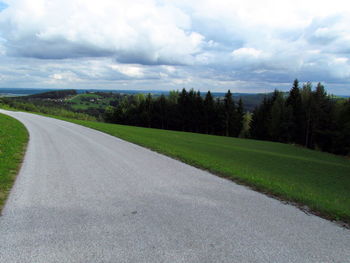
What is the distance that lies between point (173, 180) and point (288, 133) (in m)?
53.1

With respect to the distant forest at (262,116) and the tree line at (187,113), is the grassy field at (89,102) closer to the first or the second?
the distant forest at (262,116)

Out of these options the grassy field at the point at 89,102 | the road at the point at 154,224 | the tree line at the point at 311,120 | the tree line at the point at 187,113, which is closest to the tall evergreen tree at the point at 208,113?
the tree line at the point at 187,113

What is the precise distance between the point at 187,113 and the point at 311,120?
3223cm

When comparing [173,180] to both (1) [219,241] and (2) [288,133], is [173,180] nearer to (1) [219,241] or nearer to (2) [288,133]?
(1) [219,241]

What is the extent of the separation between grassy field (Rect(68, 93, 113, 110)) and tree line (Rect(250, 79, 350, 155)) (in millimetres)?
121172

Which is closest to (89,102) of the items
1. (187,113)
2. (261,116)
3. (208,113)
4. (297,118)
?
(187,113)

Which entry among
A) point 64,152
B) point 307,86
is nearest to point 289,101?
point 307,86

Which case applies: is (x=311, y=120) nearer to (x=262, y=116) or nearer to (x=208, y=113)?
(x=262, y=116)

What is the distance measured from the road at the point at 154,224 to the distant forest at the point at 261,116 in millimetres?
46039

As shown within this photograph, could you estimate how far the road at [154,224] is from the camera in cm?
367

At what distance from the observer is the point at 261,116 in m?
64.0

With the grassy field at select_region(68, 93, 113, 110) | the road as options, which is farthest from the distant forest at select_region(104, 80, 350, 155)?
the grassy field at select_region(68, 93, 113, 110)

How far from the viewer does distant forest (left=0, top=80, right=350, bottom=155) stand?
49.6 meters

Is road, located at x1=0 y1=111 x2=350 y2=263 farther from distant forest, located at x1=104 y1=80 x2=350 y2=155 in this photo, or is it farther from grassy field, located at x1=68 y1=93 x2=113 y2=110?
A: grassy field, located at x1=68 y1=93 x2=113 y2=110
